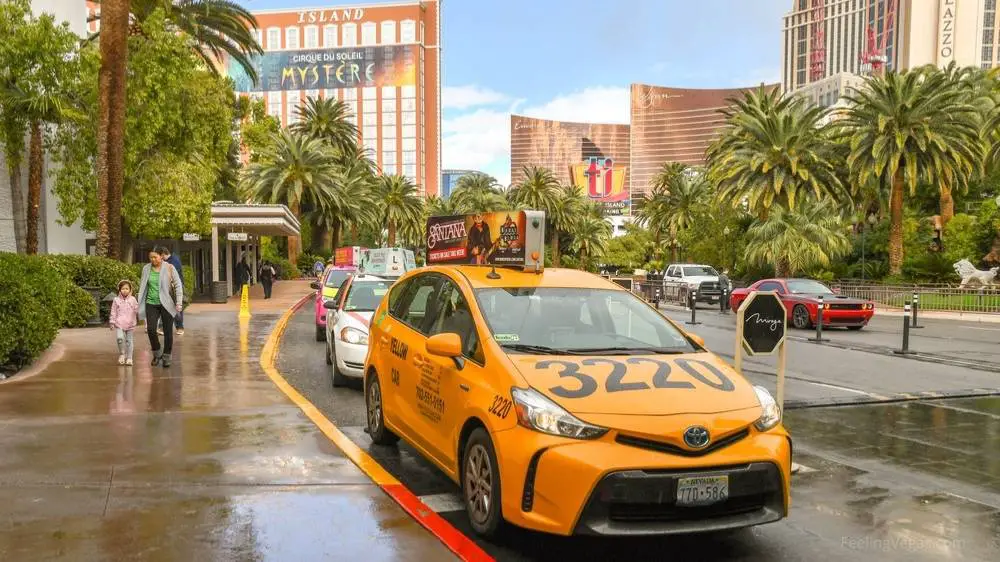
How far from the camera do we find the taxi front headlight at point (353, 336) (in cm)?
1045

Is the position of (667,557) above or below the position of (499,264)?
below

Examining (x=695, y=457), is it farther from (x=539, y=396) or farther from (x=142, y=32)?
(x=142, y=32)

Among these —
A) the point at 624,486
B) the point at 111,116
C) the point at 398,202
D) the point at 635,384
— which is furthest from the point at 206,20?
the point at 398,202

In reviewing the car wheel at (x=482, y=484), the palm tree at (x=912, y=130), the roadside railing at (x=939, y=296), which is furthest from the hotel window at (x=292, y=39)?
the car wheel at (x=482, y=484)

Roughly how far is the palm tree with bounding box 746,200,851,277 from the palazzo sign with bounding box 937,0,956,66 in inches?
5491

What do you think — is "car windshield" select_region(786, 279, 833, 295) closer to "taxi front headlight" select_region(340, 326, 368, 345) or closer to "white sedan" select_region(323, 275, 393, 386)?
"white sedan" select_region(323, 275, 393, 386)

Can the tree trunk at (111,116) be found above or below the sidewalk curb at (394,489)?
above

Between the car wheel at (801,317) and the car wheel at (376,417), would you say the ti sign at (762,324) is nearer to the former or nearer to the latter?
the car wheel at (376,417)

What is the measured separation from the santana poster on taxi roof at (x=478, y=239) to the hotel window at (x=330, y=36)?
576 feet

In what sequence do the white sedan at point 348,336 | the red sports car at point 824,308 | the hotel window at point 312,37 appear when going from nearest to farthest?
the white sedan at point 348,336 → the red sports car at point 824,308 → the hotel window at point 312,37

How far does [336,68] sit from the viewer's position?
173 m

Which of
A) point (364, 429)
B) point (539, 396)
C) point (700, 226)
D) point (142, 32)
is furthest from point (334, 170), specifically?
point (539, 396)

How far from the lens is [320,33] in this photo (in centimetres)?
17475

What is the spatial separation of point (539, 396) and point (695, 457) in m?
0.90
